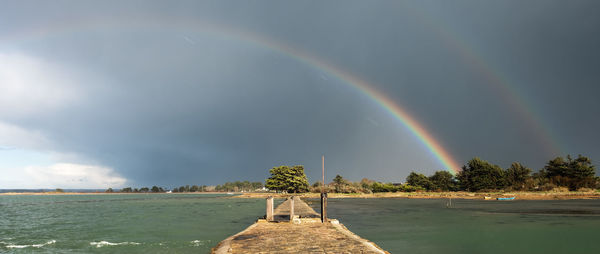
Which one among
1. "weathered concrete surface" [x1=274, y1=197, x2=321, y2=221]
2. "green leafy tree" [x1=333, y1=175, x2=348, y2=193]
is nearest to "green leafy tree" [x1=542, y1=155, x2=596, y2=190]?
"green leafy tree" [x1=333, y1=175, x2=348, y2=193]

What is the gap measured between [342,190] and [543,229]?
83432 mm

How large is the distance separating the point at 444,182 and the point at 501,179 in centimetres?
1750

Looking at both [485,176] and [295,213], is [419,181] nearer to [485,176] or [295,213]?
[485,176]

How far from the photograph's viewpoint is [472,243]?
16.3 metres

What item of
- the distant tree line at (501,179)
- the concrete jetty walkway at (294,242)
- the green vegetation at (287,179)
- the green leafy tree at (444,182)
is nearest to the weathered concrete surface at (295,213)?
the concrete jetty walkway at (294,242)

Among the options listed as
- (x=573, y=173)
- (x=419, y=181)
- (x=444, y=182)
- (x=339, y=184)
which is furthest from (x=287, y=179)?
(x=573, y=173)

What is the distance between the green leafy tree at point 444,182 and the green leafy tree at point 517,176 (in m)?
15.7

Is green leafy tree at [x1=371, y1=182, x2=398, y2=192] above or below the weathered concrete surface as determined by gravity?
below

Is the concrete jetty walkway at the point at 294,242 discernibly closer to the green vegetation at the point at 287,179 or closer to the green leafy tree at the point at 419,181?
the green vegetation at the point at 287,179

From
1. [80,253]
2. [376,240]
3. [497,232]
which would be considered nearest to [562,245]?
[497,232]

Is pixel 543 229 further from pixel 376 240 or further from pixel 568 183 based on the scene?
pixel 568 183

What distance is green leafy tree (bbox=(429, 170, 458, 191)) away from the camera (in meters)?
106

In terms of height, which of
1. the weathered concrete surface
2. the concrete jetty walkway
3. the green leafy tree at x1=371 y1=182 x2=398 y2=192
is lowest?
the green leafy tree at x1=371 y1=182 x2=398 y2=192

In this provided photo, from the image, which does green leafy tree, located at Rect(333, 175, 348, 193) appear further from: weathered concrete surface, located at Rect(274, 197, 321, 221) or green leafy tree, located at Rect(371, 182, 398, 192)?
weathered concrete surface, located at Rect(274, 197, 321, 221)
